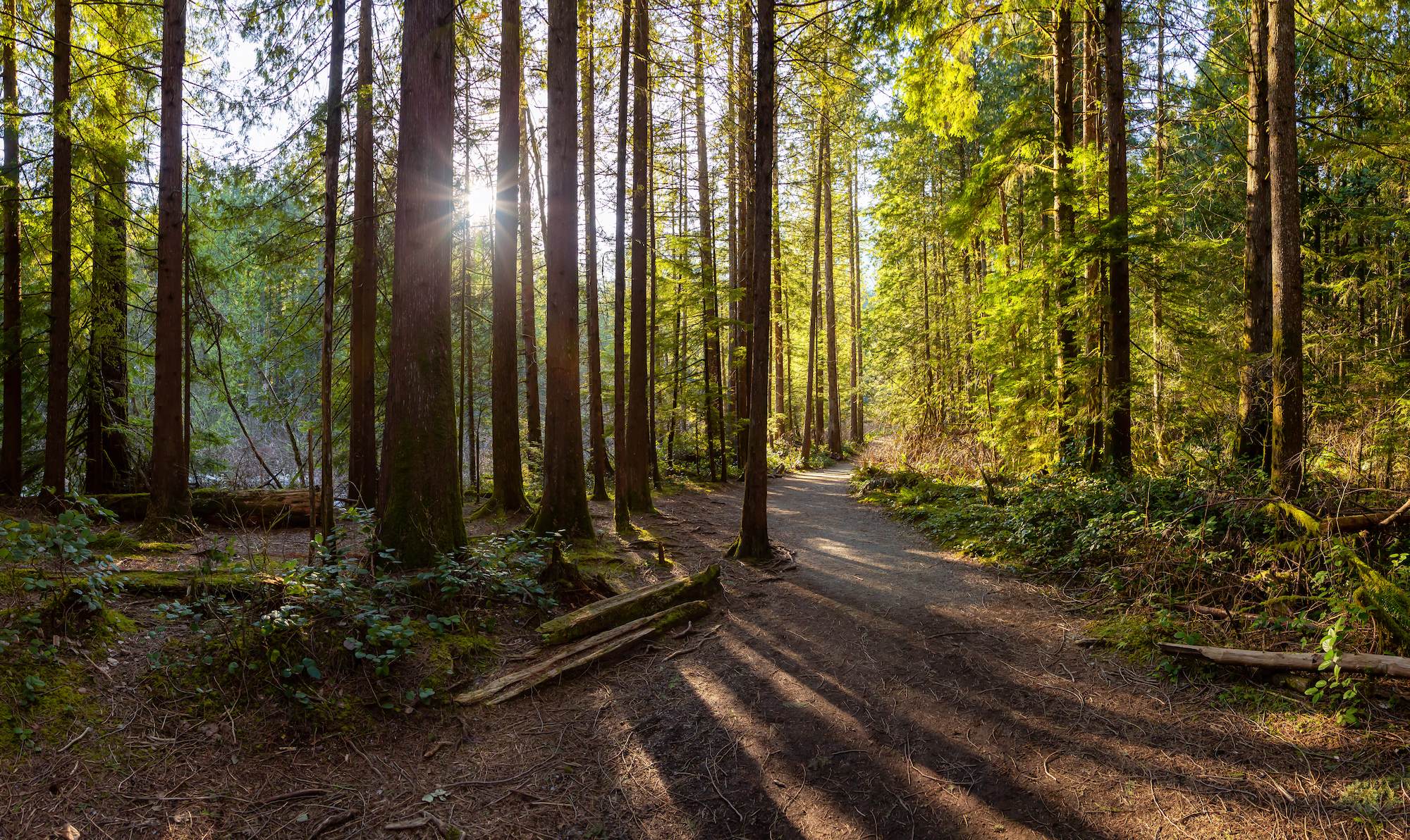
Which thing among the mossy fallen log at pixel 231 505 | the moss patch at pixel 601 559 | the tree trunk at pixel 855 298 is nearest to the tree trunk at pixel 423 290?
the moss patch at pixel 601 559

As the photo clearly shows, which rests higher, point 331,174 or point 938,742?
point 331,174

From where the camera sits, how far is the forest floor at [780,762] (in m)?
3.12

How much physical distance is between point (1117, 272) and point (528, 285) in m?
11.7

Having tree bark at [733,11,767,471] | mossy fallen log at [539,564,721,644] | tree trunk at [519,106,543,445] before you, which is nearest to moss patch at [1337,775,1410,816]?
mossy fallen log at [539,564,721,644]

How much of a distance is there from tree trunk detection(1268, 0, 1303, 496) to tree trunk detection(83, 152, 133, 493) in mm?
15759

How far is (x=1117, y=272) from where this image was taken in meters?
9.05

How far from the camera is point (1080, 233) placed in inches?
362

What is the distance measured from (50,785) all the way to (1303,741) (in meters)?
6.83

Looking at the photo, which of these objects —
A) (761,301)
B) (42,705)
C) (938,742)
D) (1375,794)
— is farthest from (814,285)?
(42,705)

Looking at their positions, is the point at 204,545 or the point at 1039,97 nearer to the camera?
the point at 204,545

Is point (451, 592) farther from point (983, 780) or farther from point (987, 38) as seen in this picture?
point (987, 38)

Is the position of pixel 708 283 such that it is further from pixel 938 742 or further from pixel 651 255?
pixel 938 742

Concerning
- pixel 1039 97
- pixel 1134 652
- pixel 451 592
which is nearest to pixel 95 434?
pixel 451 592

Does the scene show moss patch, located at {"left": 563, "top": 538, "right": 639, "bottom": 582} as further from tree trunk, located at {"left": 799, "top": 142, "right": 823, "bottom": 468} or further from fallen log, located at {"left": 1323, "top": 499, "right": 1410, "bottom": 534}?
tree trunk, located at {"left": 799, "top": 142, "right": 823, "bottom": 468}
